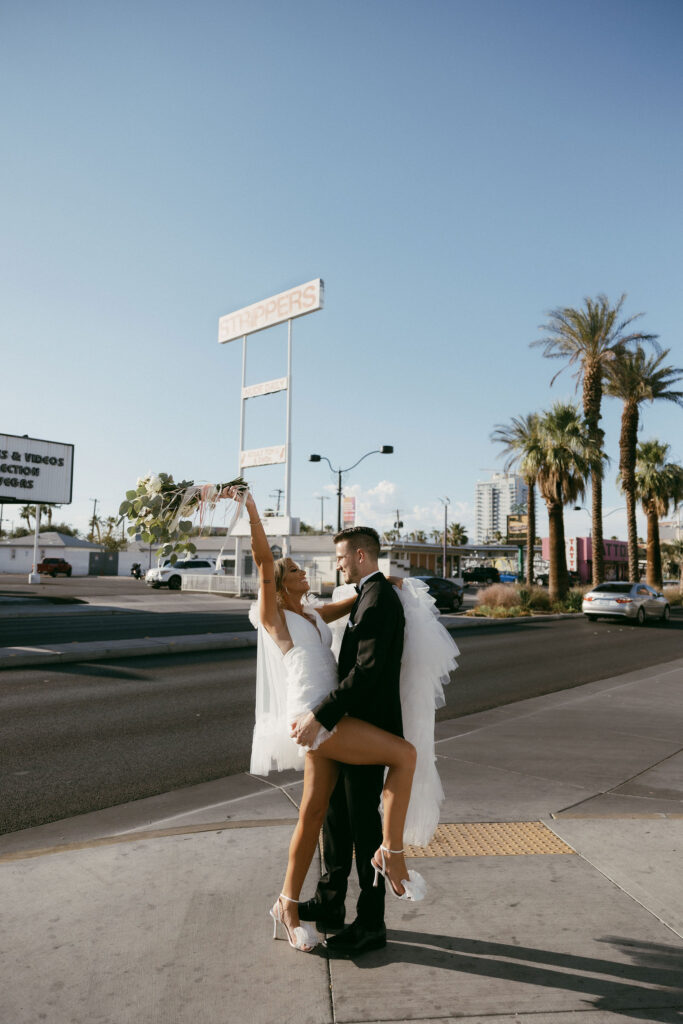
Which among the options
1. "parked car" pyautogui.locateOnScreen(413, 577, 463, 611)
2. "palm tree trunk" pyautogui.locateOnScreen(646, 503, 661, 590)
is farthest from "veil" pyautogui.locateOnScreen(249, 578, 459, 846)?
→ "palm tree trunk" pyautogui.locateOnScreen(646, 503, 661, 590)

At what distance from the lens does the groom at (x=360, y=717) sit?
9.39ft

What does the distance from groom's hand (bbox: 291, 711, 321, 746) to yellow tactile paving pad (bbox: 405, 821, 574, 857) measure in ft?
5.21

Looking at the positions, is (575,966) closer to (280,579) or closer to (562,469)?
(280,579)

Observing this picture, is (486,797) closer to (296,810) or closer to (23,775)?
(296,810)

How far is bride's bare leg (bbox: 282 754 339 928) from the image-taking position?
2977mm

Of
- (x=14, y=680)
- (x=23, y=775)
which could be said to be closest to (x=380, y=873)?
(x=23, y=775)

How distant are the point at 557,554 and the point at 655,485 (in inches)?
628

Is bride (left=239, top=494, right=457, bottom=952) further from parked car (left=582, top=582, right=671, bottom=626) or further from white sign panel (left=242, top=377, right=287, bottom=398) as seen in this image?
white sign panel (left=242, top=377, right=287, bottom=398)

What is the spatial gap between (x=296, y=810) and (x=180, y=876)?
1542 millimetres

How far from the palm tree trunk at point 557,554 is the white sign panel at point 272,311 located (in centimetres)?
1533

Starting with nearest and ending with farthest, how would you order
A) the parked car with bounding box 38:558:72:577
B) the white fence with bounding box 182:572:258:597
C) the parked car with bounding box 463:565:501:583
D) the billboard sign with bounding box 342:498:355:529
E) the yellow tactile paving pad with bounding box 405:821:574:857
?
the yellow tactile paving pad with bounding box 405:821:574:857 < the white fence with bounding box 182:572:258:597 < the billboard sign with bounding box 342:498:355:529 < the parked car with bounding box 38:558:72:577 < the parked car with bounding box 463:565:501:583

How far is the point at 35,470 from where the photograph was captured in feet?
107

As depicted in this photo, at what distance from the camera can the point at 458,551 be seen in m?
77.2

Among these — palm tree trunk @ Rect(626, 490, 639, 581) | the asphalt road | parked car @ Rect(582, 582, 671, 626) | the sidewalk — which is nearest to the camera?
the sidewalk
